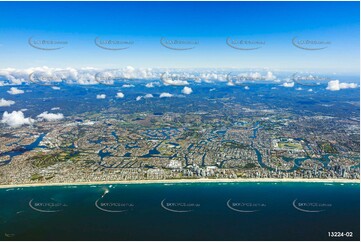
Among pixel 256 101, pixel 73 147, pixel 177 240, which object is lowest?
pixel 177 240

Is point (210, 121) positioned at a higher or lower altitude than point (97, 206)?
higher

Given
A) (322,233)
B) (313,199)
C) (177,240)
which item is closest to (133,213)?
(177,240)

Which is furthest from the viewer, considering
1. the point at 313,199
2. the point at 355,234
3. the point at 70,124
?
the point at 70,124

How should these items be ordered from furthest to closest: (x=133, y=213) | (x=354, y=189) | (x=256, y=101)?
1. (x=256, y=101)
2. (x=354, y=189)
3. (x=133, y=213)

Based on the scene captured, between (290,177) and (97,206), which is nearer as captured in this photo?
(97,206)

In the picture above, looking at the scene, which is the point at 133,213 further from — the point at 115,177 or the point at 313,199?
the point at 313,199

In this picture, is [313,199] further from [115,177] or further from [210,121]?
[210,121]
